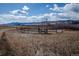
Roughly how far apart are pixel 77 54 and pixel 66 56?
3.6 inches

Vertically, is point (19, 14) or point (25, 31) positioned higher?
point (19, 14)

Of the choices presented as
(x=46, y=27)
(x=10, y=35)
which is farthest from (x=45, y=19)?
(x=10, y=35)

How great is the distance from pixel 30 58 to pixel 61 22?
0.39 meters

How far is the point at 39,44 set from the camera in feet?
3.68

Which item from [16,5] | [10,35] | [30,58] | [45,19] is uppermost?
[16,5]

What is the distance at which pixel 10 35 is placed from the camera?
113 centimetres

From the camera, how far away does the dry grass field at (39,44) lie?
112 centimetres

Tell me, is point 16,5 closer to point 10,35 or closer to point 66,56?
point 10,35

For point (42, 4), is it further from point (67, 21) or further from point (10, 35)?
point (10, 35)

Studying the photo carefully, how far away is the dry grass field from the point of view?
3.66 feet

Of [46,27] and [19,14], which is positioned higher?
[19,14]

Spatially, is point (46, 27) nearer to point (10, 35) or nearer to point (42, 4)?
point (42, 4)

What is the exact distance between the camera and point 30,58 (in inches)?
43.8

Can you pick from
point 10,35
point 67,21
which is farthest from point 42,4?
point 10,35
